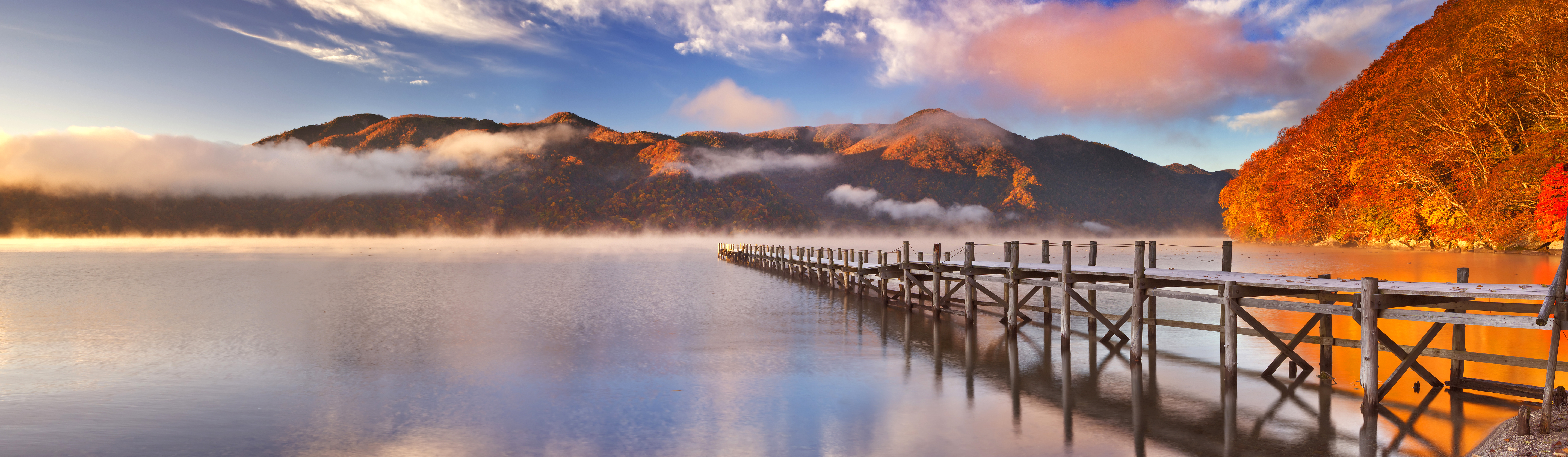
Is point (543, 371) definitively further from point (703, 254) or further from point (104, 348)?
point (703, 254)

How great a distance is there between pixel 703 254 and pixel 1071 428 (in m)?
71.4

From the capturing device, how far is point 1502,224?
117 ft

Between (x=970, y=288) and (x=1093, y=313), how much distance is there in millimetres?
3310

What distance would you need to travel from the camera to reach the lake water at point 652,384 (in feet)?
29.7

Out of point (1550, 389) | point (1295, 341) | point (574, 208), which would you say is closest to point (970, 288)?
point (1295, 341)

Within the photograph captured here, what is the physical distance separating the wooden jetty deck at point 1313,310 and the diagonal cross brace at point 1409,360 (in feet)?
0.05

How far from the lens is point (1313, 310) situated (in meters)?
9.43

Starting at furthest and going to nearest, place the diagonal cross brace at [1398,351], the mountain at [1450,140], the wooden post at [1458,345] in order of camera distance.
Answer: the mountain at [1450,140] < the wooden post at [1458,345] < the diagonal cross brace at [1398,351]

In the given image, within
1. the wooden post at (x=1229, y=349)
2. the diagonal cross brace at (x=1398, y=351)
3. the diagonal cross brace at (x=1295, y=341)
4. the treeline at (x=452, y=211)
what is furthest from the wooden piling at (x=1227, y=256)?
the treeline at (x=452, y=211)

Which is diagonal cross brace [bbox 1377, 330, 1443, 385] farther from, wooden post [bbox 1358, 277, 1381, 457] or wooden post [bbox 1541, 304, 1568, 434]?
wooden post [bbox 1541, 304, 1568, 434]

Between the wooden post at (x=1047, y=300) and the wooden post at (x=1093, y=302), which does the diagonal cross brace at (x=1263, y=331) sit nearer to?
the wooden post at (x=1093, y=302)

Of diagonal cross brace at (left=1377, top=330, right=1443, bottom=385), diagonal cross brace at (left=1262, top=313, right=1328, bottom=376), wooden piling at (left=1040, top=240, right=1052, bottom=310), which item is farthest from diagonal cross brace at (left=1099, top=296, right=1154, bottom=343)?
diagonal cross brace at (left=1377, top=330, right=1443, bottom=385)

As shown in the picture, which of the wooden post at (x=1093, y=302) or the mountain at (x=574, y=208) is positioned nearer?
the wooden post at (x=1093, y=302)

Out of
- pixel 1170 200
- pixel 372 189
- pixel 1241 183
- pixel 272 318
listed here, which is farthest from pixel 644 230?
pixel 272 318
